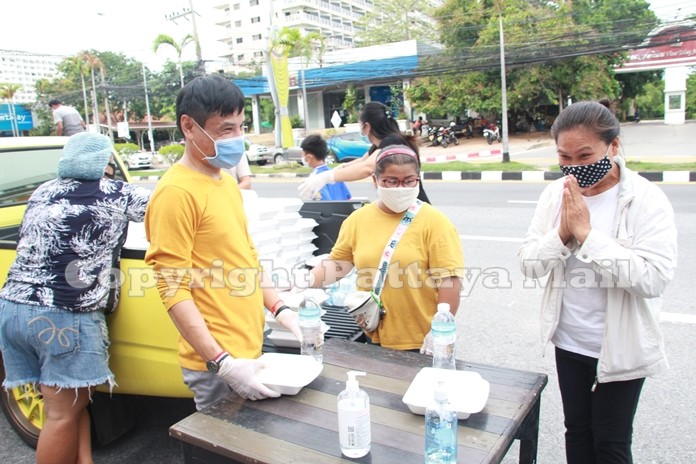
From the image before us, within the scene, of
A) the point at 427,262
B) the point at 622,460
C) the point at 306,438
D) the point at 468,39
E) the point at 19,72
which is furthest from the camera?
the point at 19,72

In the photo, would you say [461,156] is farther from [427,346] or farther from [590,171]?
[590,171]

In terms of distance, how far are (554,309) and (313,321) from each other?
3.23ft

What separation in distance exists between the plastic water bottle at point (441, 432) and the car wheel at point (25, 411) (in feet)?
7.83

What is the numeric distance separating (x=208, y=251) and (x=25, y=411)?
6.40 feet

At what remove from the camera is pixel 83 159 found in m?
2.33

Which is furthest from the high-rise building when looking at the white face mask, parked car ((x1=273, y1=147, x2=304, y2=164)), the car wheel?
the white face mask

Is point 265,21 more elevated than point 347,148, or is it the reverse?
point 265,21

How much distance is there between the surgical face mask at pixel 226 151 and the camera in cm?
192

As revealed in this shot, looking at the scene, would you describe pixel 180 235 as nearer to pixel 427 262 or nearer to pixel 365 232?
pixel 365 232

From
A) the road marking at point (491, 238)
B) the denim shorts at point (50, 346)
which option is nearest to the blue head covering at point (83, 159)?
the denim shorts at point (50, 346)

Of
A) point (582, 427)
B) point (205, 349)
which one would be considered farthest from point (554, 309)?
point (205, 349)

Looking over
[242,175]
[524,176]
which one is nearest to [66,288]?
[242,175]

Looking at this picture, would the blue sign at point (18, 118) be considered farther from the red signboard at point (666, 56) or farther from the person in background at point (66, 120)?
the red signboard at point (666, 56)

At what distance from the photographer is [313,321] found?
2209mm
